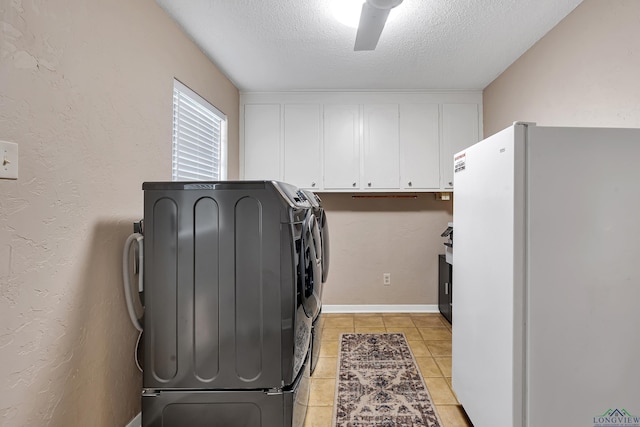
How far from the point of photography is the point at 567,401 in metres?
1.34

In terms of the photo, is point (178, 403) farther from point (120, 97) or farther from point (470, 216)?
point (470, 216)

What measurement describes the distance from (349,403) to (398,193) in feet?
7.37

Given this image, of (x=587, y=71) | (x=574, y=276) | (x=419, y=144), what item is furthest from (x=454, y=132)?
(x=574, y=276)

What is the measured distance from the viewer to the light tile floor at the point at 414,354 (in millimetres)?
1985

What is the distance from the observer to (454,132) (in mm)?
3500

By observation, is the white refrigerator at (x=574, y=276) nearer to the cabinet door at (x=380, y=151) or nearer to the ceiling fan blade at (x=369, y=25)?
the ceiling fan blade at (x=369, y=25)

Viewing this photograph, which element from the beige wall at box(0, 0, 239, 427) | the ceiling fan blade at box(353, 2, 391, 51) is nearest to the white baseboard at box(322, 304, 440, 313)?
the beige wall at box(0, 0, 239, 427)

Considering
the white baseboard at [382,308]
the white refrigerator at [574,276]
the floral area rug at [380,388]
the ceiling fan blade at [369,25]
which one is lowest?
the floral area rug at [380,388]

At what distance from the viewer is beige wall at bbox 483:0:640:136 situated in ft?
5.60

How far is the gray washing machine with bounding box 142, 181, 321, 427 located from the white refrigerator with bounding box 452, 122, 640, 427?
92 cm

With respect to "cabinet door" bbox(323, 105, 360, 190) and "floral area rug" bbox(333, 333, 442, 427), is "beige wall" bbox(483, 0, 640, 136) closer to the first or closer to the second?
"cabinet door" bbox(323, 105, 360, 190)

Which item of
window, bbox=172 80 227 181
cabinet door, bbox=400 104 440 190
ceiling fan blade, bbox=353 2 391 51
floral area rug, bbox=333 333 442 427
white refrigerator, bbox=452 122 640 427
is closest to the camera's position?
white refrigerator, bbox=452 122 640 427

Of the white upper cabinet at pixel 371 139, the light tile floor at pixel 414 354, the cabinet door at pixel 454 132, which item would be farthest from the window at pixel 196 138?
the cabinet door at pixel 454 132

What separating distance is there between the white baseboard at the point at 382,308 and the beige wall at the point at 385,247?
44 millimetres
